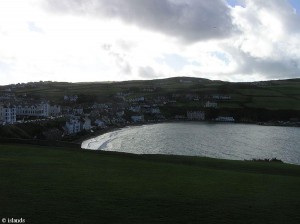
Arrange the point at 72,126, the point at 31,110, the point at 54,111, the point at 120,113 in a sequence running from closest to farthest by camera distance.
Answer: the point at 72,126, the point at 31,110, the point at 54,111, the point at 120,113

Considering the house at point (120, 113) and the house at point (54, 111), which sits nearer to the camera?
the house at point (54, 111)

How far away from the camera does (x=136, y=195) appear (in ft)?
45.9

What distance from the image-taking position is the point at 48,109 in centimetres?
12506

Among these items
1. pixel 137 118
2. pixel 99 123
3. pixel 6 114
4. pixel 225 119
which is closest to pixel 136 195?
pixel 6 114

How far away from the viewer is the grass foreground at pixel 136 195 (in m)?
11.5

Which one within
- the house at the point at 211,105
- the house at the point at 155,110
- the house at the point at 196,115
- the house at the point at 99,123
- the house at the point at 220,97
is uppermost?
the house at the point at 220,97

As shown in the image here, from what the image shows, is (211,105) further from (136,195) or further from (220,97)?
(136,195)

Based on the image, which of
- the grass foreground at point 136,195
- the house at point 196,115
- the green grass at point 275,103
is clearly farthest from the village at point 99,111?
the grass foreground at point 136,195

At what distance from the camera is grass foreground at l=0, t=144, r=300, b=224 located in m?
11.5

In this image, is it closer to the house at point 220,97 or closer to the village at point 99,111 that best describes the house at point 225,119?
the village at point 99,111

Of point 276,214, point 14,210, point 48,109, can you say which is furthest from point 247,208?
point 48,109

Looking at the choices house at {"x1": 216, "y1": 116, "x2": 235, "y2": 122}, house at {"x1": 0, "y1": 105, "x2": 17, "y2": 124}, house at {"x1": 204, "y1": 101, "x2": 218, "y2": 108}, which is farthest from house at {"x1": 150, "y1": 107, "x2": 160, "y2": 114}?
house at {"x1": 0, "y1": 105, "x2": 17, "y2": 124}

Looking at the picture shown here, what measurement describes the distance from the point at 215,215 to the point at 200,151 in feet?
190

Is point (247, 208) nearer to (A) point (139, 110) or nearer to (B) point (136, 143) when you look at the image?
(B) point (136, 143)
